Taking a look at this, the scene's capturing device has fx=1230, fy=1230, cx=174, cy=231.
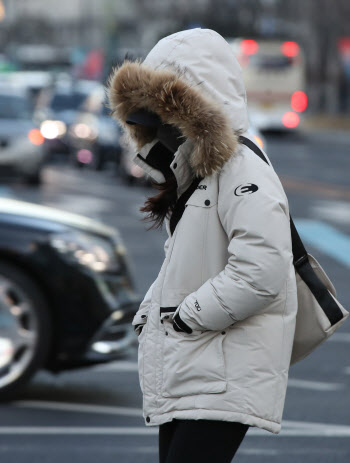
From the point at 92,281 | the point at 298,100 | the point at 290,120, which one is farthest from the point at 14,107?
the point at 298,100

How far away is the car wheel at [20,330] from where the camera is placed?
6.56m

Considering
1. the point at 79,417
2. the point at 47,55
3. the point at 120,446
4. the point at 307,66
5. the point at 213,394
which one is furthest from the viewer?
the point at 47,55

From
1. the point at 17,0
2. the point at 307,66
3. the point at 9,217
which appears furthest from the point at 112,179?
the point at 17,0

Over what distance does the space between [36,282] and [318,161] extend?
2452cm

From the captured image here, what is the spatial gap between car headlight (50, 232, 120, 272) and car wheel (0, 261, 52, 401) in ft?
0.82

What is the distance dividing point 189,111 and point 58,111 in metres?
28.5

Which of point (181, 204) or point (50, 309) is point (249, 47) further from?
point (181, 204)

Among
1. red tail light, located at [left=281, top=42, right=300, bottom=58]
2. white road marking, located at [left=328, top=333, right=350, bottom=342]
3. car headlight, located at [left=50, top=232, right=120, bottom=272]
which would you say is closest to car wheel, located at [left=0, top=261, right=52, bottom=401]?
car headlight, located at [left=50, top=232, right=120, bottom=272]

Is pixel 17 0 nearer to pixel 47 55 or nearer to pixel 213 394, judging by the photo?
pixel 47 55

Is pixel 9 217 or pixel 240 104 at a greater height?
pixel 240 104

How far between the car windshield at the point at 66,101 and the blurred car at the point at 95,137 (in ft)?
10.4

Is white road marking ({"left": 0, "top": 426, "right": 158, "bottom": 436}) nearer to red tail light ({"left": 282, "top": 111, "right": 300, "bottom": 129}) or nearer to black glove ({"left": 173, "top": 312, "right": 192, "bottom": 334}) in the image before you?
black glove ({"left": 173, "top": 312, "right": 192, "bottom": 334})

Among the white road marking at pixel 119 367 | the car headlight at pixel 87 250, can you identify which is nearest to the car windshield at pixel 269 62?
the white road marking at pixel 119 367

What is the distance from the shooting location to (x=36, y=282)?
662 cm
